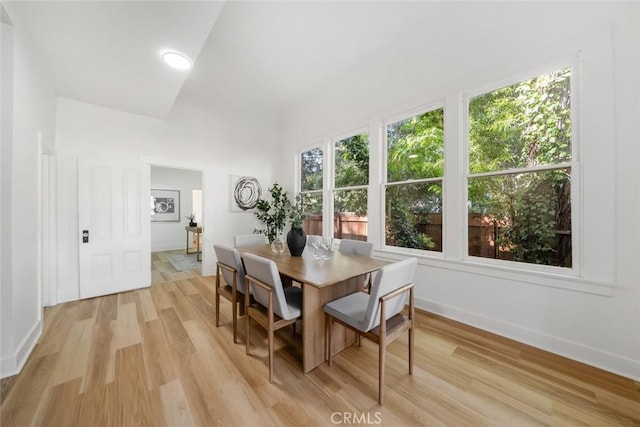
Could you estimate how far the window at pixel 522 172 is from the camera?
6.62 feet

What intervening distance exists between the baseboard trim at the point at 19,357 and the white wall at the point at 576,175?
3574 millimetres

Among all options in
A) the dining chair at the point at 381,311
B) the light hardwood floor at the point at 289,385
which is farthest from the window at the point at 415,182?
the dining chair at the point at 381,311

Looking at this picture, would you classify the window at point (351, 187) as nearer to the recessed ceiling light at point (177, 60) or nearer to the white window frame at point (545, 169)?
the white window frame at point (545, 169)

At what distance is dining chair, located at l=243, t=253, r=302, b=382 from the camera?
5.24 ft

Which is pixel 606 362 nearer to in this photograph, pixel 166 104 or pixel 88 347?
pixel 88 347

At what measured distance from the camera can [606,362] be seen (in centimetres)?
177

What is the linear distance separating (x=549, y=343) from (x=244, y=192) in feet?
15.3

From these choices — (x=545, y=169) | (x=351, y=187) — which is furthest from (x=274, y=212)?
(x=545, y=169)

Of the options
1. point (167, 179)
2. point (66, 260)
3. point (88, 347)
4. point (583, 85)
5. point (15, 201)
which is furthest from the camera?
point (167, 179)

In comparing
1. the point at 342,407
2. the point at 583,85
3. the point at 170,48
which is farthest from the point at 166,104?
the point at 583,85

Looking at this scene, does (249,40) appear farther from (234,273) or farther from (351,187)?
(234,273)

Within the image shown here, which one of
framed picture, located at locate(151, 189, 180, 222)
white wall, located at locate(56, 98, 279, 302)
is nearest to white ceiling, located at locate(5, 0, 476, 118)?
white wall, located at locate(56, 98, 279, 302)

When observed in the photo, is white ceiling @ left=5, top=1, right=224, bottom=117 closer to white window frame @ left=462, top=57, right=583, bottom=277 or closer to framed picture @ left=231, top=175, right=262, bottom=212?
framed picture @ left=231, top=175, right=262, bottom=212

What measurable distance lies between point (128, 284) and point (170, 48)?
3225mm
